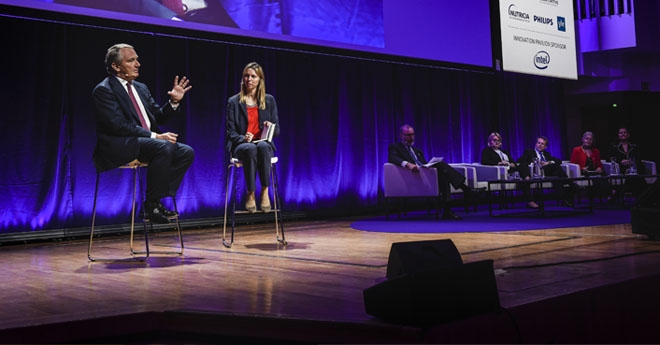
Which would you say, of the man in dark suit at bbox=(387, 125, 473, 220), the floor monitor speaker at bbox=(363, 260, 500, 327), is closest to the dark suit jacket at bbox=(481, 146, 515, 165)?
the man in dark suit at bbox=(387, 125, 473, 220)

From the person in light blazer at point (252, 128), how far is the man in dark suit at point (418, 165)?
2766 mm

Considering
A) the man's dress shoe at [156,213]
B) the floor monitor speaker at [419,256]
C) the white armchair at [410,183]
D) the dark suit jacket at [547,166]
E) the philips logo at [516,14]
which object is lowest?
the floor monitor speaker at [419,256]

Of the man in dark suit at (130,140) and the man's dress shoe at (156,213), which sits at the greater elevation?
the man in dark suit at (130,140)

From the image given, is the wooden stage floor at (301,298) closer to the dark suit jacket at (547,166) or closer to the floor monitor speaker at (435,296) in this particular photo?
the floor monitor speaker at (435,296)

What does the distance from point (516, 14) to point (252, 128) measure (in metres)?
4.88

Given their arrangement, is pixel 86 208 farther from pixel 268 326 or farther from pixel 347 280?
pixel 268 326

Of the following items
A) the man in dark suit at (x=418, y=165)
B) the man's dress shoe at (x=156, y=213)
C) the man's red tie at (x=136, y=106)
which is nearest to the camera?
the man's dress shoe at (x=156, y=213)

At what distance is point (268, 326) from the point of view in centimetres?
208

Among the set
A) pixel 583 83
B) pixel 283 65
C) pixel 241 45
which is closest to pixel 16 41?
pixel 241 45

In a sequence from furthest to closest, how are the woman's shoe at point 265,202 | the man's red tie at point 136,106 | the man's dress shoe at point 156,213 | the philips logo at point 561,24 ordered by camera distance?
the philips logo at point 561,24 → the woman's shoe at point 265,202 → the man's red tie at point 136,106 → the man's dress shoe at point 156,213

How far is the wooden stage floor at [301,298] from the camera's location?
2.05 m

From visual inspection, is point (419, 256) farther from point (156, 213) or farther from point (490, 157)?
point (490, 157)

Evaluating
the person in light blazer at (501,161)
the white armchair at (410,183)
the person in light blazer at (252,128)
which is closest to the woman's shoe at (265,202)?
the person in light blazer at (252,128)

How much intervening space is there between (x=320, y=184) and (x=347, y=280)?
484 cm
